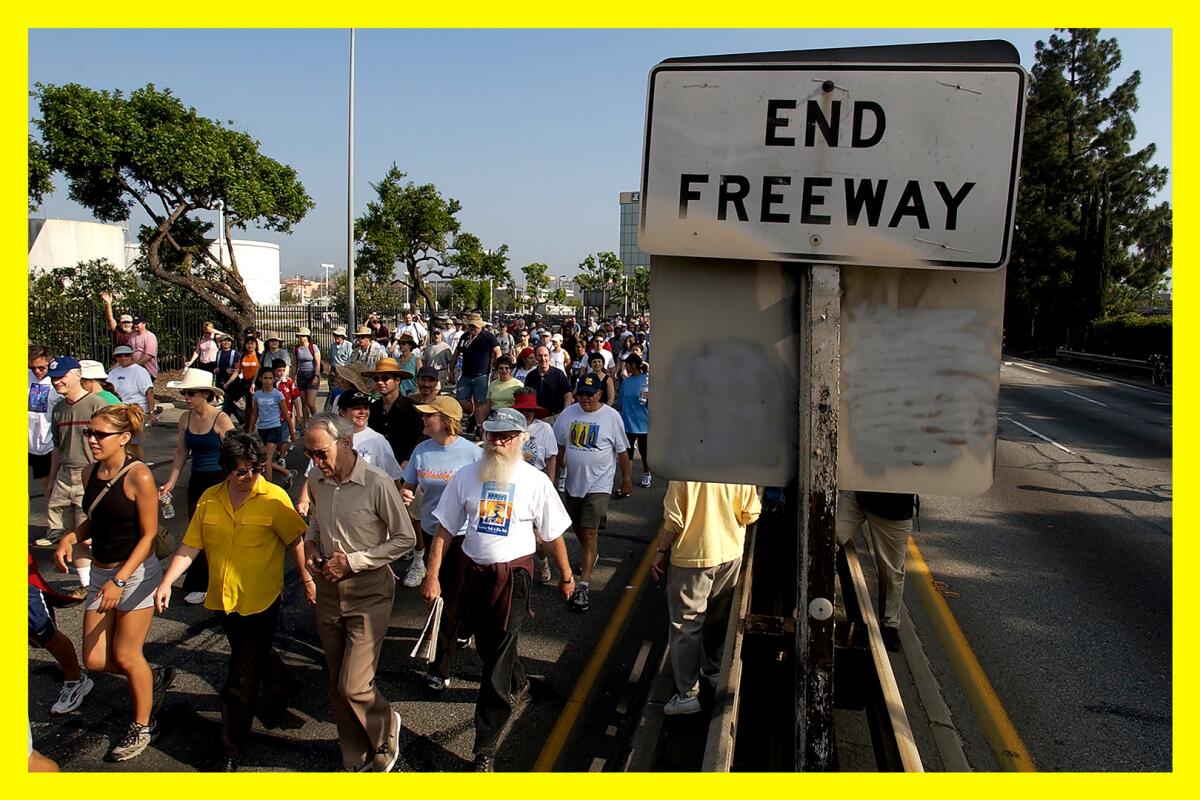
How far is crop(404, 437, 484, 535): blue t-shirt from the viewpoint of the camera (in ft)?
20.3

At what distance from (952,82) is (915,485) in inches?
42.7

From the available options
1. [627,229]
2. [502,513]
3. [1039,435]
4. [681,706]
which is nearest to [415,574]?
[502,513]

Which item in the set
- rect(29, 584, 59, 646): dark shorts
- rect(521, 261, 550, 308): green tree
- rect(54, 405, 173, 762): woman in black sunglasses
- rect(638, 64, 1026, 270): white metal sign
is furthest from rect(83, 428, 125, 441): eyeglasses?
rect(521, 261, 550, 308): green tree

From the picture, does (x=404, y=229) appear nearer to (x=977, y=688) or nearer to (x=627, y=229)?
(x=977, y=688)

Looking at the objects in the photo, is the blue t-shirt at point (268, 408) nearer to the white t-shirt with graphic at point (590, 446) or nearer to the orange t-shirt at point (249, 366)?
the orange t-shirt at point (249, 366)

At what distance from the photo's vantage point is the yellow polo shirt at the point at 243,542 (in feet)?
14.8

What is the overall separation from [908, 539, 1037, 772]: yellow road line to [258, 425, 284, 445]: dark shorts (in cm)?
734

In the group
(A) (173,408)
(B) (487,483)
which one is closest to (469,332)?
(A) (173,408)

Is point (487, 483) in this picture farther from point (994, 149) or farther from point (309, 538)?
point (994, 149)

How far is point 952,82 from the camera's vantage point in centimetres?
222

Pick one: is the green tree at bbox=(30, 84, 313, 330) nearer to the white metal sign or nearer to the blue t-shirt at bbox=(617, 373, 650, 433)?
the blue t-shirt at bbox=(617, 373, 650, 433)

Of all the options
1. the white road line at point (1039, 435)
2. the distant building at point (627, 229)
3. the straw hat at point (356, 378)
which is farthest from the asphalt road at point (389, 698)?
the distant building at point (627, 229)

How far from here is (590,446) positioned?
23.8ft

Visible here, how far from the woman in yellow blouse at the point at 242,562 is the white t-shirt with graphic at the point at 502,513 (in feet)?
2.83
